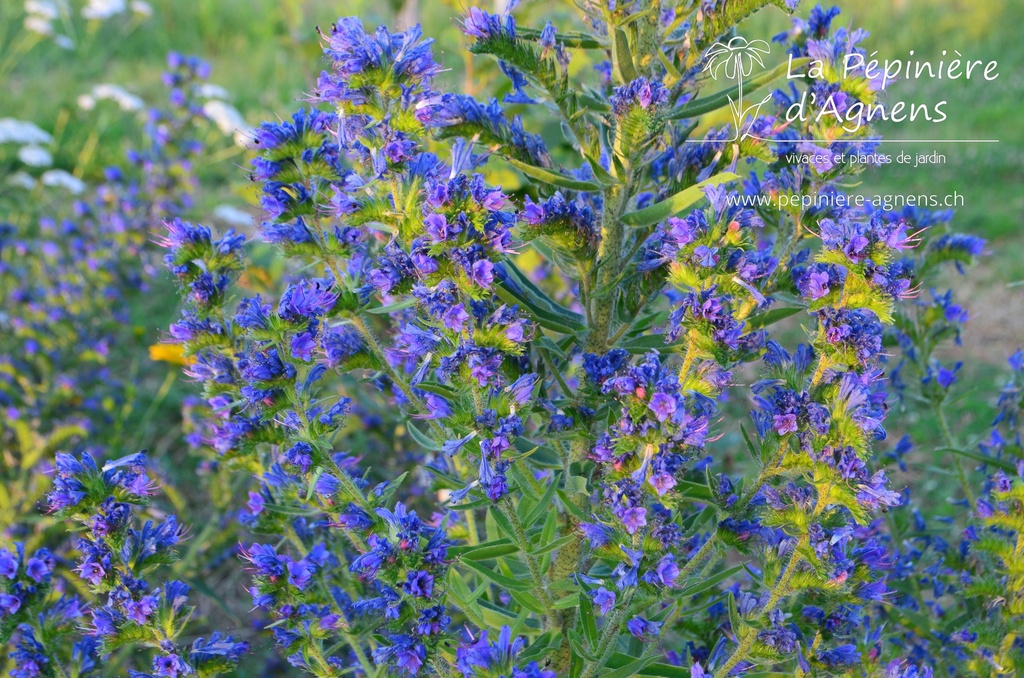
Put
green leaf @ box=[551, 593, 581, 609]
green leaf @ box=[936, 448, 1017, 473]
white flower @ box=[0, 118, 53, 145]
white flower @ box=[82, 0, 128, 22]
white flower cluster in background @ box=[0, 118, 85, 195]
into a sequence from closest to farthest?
green leaf @ box=[551, 593, 581, 609], green leaf @ box=[936, 448, 1017, 473], white flower cluster in background @ box=[0, 118, 85, 195], white flower @ box=[0, 118, 53, 145], white flower @ box=[82, 0, 128, 22]

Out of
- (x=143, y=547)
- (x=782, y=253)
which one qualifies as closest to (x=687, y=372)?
(x=782, y=253)

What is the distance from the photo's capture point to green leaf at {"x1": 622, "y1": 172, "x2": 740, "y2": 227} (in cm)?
161

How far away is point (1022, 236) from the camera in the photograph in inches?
235

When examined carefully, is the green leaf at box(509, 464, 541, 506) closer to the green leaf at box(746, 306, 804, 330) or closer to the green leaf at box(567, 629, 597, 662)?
the green leaf at box(567, 629, 597, 662)

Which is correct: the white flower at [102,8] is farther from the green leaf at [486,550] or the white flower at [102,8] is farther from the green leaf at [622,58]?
the green leaf at [486,550]

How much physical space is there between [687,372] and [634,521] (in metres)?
0.31

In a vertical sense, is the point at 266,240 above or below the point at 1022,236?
below

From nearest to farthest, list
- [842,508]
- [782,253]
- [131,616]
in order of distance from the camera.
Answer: [842,508]
[131,616]
[782,253]

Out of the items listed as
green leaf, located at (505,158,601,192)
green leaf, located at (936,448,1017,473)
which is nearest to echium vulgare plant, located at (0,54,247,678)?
green leaf, located at (505,158,601,192)

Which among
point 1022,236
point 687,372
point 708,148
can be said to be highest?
point 1022,236

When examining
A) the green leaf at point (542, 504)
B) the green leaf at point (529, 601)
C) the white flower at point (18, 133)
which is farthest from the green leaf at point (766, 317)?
the white flower at point (18, 133)

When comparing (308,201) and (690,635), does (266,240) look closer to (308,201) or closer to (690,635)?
(308,201)

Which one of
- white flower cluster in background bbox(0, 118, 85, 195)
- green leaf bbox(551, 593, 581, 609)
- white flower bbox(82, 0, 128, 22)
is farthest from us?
white flower bbox(82, 0, 128, 22)

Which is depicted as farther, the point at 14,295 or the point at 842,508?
the point at 14,295
